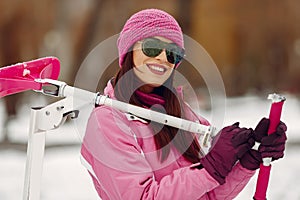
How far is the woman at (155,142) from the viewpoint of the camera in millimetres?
1523

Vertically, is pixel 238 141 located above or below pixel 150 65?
below

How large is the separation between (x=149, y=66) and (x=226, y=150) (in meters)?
0.33

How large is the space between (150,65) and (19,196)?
101 inches

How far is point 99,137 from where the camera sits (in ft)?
5.24

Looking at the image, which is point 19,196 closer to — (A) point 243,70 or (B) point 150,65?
(B) point 150,65

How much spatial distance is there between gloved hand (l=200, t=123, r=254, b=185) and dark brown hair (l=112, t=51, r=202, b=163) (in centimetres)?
17

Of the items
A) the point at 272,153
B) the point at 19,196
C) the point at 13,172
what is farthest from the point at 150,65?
the point at 13,172

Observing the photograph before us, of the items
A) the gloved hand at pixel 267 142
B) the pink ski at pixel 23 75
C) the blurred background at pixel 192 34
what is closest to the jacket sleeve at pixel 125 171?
the gloved hand at pixel 267 142

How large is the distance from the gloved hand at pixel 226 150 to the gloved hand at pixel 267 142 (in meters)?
0.02

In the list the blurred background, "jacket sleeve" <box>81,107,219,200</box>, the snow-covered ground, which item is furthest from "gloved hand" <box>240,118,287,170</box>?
the blurred background

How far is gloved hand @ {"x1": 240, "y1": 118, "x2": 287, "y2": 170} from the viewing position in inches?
59.9

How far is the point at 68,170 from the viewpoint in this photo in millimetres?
4707

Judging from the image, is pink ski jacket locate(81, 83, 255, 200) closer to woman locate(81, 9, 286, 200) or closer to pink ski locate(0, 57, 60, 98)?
woman locate(81, 9, 286, 200)

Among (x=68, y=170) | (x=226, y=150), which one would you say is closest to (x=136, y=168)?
(x=226, y=150)
